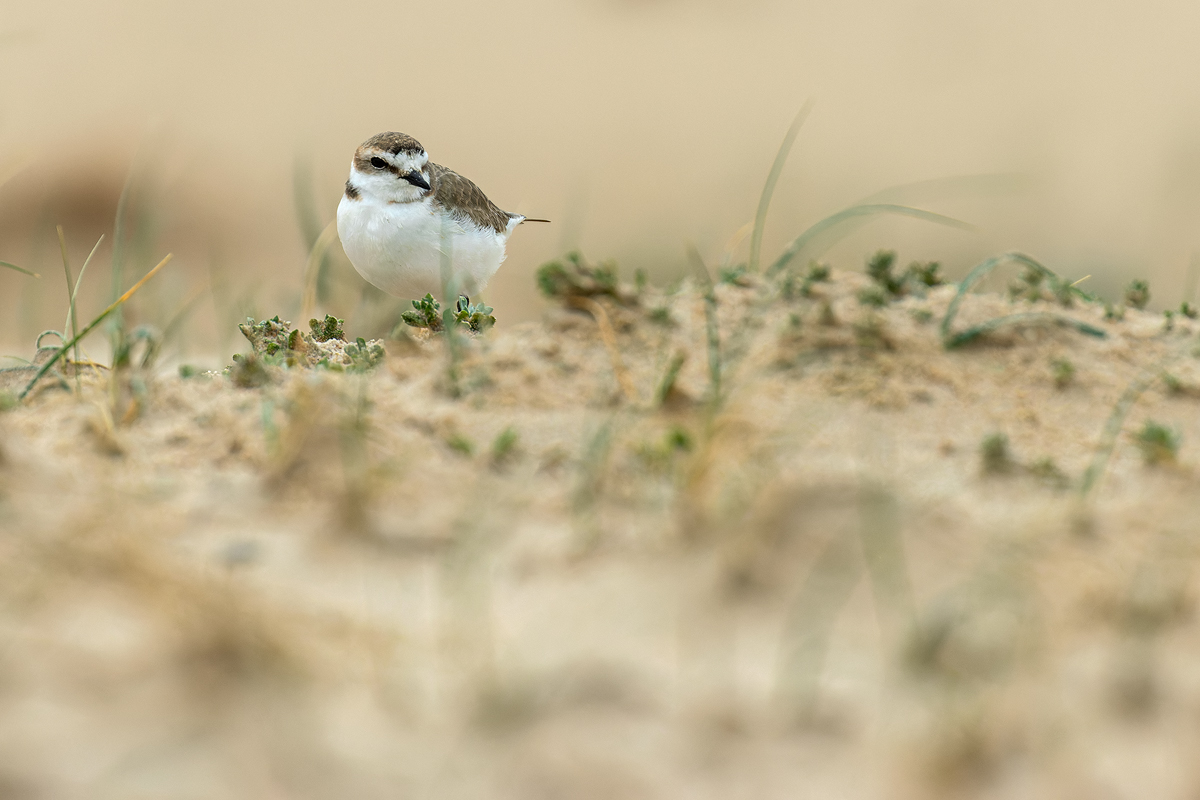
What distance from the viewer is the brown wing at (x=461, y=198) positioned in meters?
5.11

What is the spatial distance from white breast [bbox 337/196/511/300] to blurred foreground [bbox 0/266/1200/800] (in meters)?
1.68

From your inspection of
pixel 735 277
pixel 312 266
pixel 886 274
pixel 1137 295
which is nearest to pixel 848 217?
pixel 886 274

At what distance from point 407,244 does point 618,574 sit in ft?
9.87

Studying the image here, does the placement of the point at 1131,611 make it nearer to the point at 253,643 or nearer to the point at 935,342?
the point at 935,342

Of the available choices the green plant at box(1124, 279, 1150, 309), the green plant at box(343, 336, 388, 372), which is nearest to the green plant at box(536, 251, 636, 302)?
the green plant at box(343, 336, 388, 372)

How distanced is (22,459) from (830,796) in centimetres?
217

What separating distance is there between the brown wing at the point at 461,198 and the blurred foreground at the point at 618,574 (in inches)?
75.1

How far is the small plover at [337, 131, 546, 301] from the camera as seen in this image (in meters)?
4.94

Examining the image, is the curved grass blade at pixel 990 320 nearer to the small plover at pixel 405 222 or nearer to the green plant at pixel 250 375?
the green plant at pixel 250 375

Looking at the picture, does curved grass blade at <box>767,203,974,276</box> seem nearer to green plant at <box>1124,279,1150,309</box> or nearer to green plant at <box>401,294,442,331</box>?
green plant at <box>1124,279,1150,309</box>

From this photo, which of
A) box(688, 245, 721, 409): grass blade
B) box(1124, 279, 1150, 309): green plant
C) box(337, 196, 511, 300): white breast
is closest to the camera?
box(688, 245, 721, 409): grass blade

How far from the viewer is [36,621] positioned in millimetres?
2104

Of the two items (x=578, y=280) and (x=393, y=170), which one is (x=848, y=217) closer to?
(x=578, y=280)

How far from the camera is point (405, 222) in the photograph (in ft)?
16.2
